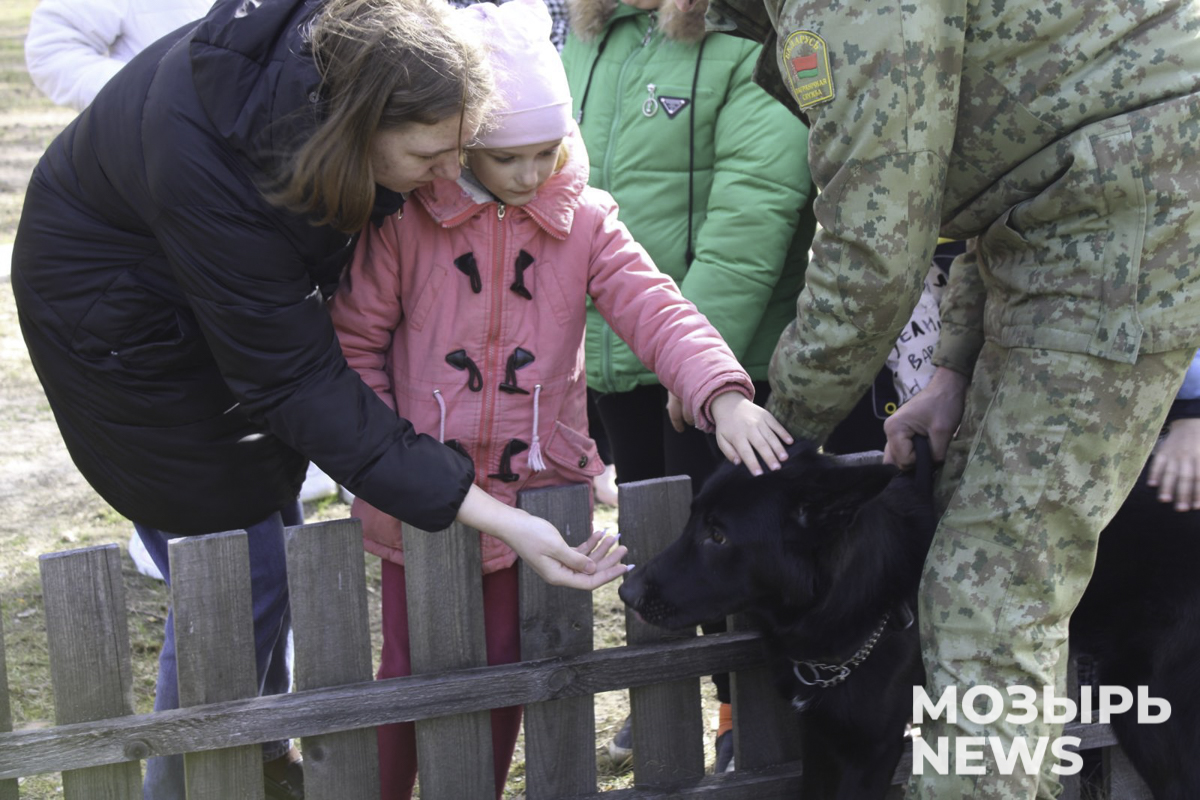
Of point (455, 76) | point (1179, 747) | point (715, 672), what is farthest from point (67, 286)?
point (1179, 747)

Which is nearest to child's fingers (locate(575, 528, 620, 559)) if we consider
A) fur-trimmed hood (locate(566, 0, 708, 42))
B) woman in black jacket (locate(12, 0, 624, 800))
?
woman in black jacket (locate(12, 0, 624, 800))

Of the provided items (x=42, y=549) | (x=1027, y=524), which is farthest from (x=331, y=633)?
(x=42, y=549)

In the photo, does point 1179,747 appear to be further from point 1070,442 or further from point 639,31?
point 639,31

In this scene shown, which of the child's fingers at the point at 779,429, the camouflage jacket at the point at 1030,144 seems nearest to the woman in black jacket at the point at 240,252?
the child's fingers at the point at 779,429

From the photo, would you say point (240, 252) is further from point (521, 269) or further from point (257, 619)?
point (257, 619)

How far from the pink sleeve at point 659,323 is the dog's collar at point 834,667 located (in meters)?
0.56

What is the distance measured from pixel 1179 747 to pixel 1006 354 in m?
1.04

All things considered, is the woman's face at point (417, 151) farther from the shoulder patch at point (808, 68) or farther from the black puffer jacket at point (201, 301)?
the shoulder patch at point (808, 68)

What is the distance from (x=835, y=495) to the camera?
89.1 inches

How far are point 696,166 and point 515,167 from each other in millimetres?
1201

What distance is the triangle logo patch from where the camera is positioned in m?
3.29

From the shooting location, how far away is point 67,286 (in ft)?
7.18

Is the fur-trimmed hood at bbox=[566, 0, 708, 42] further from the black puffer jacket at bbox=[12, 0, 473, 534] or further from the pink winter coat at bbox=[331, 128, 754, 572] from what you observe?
the black puffer jacket at bbox=[12, 0, 473, 534]

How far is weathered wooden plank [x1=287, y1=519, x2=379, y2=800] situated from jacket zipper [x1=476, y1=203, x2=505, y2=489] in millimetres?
348
